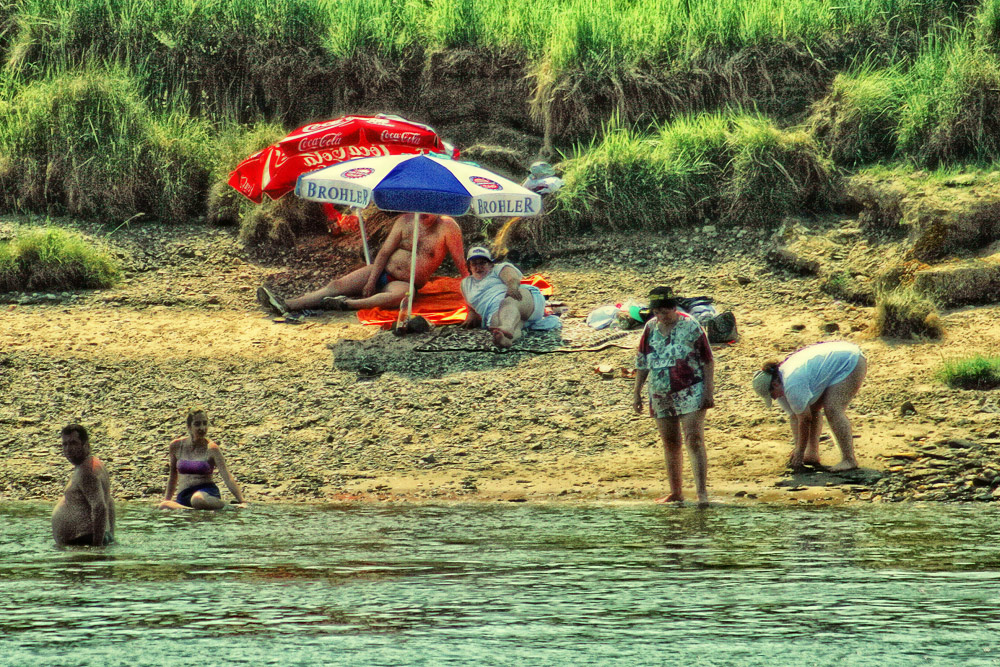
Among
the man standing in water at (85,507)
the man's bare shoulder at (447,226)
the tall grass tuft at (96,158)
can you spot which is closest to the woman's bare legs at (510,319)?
the man's bare shoulder at (447,226)

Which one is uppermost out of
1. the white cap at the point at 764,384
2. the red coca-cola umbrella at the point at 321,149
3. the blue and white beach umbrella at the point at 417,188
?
the red coca-cola umbrella at the point at 321,149

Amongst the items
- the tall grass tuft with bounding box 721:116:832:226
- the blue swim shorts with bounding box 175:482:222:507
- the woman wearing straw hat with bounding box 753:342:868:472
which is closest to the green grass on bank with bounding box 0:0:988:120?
the tall grass tuft with bounding box 721:116:832:226

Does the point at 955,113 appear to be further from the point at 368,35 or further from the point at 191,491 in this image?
the point at 191,491

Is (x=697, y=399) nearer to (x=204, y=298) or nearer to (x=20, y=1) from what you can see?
(x=204, y=298)

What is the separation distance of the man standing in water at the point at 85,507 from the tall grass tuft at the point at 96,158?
7961mm

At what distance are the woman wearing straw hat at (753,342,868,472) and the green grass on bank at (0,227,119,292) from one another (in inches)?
294

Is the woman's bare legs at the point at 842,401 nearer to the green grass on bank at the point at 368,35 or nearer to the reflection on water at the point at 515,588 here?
the reflection on water at the point at 515,588

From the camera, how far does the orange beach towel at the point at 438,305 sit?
12.6m

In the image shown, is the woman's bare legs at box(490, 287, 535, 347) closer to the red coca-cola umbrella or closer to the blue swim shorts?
the red coca-cola umbrella

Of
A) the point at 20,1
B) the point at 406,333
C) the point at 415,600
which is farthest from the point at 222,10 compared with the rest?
the point at 415,600

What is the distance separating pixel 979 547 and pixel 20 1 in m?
15.0

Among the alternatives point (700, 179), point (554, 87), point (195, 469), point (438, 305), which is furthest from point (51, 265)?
point (700, 179)

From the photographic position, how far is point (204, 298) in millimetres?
13727

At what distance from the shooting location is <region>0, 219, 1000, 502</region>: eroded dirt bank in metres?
9.77
